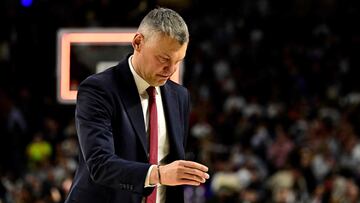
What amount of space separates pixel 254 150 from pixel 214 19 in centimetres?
654

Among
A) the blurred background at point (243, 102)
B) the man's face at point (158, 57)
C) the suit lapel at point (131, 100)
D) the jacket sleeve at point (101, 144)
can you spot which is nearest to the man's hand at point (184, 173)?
the jacket sleeve at point (101, 144)

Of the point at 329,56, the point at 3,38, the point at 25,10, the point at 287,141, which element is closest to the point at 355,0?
the point at 329,56

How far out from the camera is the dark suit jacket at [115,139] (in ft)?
10.2

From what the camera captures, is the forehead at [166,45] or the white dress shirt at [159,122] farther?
the white dress shirt at [159,122]

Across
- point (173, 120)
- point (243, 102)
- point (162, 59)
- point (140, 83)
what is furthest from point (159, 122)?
point (243, 102)

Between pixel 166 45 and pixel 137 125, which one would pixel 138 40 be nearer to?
pixel 166 45

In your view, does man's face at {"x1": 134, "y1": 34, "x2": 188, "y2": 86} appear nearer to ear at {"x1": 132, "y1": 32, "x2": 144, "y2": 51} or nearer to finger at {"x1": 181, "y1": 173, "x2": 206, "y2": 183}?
ear at {"x1": 132, "y1": 32, "x2": 144, "y2": 51}

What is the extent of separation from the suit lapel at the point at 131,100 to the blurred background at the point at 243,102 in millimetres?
4558

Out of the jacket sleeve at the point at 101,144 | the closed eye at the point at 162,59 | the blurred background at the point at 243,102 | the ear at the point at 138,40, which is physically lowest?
the jacket sleeve at the point at 101,144

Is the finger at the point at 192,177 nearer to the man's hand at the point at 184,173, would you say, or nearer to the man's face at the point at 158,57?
the man's hand at the point at 184,173

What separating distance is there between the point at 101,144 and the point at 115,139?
0.50 ft

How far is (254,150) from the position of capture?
44.0ft

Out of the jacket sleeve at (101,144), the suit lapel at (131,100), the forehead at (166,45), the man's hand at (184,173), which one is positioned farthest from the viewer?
the suit lapel at (131,100)

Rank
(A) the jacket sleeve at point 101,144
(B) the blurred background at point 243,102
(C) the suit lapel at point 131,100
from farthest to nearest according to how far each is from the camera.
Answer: (B) the blurred background at point 243,102, (C) the suit lapel at point 131,100, (A) the jacket sleeve at point 101,144
